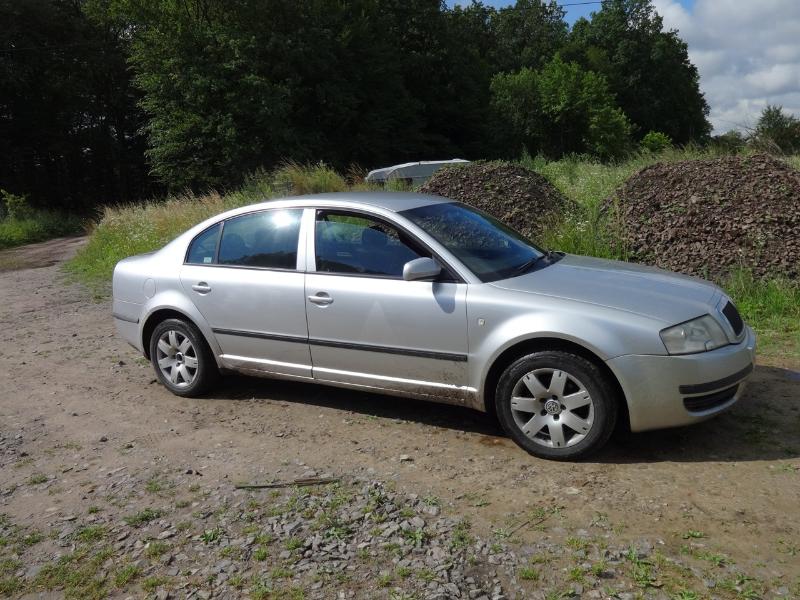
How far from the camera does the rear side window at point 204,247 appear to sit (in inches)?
236

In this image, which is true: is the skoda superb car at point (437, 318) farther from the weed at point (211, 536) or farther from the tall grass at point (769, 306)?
the tall grass at point (769, 306)

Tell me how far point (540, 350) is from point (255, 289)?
7.25 ft

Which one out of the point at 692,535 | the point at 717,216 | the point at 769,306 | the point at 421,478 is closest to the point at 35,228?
the point at 717,216

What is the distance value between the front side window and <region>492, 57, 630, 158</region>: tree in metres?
47.6

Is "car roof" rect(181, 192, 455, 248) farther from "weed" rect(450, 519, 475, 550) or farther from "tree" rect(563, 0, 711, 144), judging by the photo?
"tree" rect(563, 0, 711, 144)

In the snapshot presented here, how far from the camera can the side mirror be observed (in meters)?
4.80

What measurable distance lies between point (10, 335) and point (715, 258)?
814cm

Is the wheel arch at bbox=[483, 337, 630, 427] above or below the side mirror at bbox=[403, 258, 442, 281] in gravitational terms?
below

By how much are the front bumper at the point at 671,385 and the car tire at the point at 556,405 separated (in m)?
0.13

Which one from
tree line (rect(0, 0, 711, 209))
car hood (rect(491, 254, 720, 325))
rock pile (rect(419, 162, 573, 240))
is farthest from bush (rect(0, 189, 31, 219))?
car hood (rect(491, 254, 720, 325))

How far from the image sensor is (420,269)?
4793 millimetres

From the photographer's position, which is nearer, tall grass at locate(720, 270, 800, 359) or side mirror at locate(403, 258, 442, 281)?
side mirror at locate(403, 258, 442, 281)

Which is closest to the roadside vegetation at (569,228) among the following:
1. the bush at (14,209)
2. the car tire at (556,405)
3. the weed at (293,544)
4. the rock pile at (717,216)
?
the rock pile at (717,216)

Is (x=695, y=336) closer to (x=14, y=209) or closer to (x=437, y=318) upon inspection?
(x=437, y=318)
